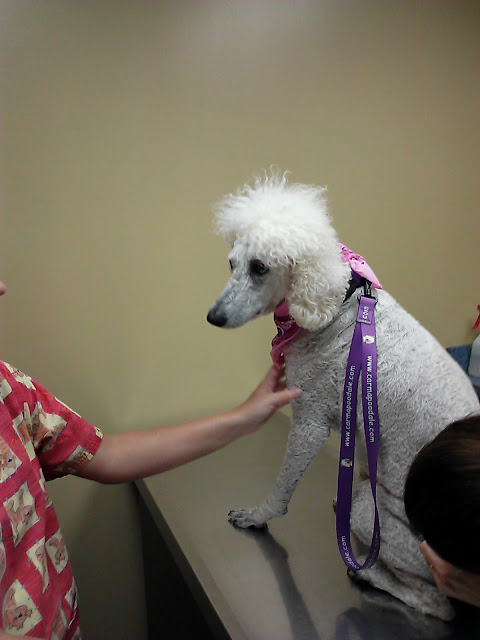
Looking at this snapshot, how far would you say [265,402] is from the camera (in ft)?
2.46

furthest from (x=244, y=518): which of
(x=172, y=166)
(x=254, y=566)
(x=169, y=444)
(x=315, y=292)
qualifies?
(x=172, y=166)

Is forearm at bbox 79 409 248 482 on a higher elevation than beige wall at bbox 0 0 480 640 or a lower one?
lower

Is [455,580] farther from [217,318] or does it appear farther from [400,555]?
[217,318]

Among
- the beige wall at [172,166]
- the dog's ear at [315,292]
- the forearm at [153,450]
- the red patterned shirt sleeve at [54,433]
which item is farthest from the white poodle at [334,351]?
the beige wall at [172,166]

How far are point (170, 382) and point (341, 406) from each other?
0.67 meters

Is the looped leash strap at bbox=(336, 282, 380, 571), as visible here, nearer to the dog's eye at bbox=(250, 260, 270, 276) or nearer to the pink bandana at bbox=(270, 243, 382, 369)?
the pink bandana at bbox=(270, 243, 382, 369)

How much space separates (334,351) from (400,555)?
0.29 meters

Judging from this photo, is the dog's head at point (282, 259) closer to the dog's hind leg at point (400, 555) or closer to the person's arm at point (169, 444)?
the person's arm at point (169, 444)

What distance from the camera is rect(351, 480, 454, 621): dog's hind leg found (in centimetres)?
66

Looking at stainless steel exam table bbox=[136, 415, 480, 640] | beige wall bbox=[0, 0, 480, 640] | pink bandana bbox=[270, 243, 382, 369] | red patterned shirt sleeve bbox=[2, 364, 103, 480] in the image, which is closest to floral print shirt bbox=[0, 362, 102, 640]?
red patterned shirt sleeve bbox=[2, 364, 103, 480]

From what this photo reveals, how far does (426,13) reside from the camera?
130 centimetres

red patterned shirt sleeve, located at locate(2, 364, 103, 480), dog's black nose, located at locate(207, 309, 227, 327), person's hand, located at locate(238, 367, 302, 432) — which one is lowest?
red patterned shirt sleeve, located at locate(2, 364, 103, 480)

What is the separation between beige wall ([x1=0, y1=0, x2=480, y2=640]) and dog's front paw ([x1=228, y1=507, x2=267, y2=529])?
1.33ft

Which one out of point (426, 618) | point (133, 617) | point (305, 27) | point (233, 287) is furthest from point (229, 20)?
point (133, 617)
